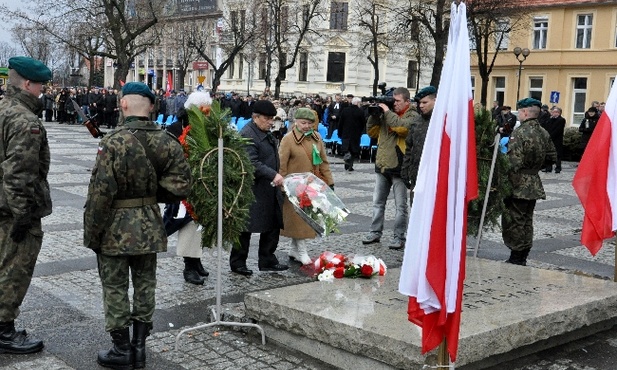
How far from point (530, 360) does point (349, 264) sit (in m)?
1.87

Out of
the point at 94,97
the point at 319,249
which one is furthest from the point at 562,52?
the point at 319,249

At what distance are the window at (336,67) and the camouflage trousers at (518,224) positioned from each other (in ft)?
175

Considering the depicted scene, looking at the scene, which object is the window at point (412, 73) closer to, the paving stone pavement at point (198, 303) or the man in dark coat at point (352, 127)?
the man in dark coat at point (352, 127)

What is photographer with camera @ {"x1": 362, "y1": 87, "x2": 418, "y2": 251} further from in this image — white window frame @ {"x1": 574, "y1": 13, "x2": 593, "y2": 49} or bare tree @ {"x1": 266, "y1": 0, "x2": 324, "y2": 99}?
white window frame @ {"x1": 574, "y1": 13, "x2": 593, "y2": 49}

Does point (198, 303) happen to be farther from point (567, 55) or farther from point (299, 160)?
point (567, 55)

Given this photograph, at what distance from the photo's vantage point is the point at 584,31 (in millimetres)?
45719

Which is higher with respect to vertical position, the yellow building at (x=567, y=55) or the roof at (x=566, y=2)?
the roof at (x=566, y=2)

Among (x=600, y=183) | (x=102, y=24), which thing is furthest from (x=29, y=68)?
(x=102, y=24)

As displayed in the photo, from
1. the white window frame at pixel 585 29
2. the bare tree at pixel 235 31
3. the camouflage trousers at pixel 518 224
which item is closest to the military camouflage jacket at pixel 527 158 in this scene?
the camouflage trousers at pixel 518 224

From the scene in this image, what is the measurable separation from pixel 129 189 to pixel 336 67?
57.3 m

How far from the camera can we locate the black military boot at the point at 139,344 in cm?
518

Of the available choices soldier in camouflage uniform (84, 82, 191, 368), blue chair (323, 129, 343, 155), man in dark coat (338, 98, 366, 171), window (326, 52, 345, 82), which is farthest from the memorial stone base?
window (326, 52, 345, 82)

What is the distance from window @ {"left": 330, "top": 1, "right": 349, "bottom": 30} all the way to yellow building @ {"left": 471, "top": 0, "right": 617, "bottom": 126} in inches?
524

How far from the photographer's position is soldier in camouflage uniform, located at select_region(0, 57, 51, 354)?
→ 511cm
